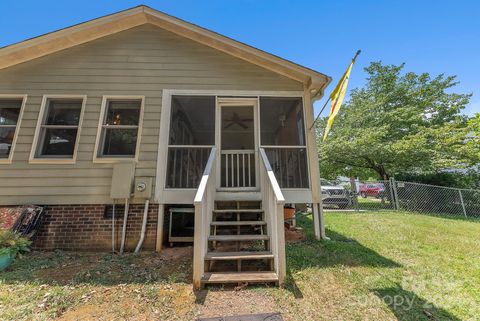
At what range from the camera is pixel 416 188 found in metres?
9.83

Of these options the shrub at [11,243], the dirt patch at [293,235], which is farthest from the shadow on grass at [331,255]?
the shrub at [11,243]

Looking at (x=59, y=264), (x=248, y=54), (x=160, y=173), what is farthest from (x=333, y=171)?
(x=59, y=264)

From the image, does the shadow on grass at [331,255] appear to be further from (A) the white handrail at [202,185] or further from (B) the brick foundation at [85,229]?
(B) the brick foundation at [85,229]

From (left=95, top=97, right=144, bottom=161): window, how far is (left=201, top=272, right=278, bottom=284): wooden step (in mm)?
2963

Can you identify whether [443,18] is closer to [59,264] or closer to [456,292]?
[456,292]

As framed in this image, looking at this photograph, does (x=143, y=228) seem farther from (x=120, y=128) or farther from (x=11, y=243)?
(x=120, y=128)

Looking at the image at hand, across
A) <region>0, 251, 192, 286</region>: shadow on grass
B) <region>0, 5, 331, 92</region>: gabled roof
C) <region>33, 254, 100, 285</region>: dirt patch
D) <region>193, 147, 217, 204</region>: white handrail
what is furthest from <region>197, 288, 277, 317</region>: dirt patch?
<region>0, 5, 331, 92</region>: gabled roof

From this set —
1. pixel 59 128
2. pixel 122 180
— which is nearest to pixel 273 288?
pixel 122 180

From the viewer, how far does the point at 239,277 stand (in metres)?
2.88

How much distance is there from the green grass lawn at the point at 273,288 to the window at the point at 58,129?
6.46 feet

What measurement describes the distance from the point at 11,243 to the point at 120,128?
2619 millimetres

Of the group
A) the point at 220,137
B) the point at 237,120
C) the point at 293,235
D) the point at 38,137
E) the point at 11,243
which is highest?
the point at 237,120

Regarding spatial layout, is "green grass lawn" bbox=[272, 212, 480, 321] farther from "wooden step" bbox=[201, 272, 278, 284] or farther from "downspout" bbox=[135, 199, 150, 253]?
"downspout" bbox=[135, 199, 150, 253]

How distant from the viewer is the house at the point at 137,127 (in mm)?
4355
